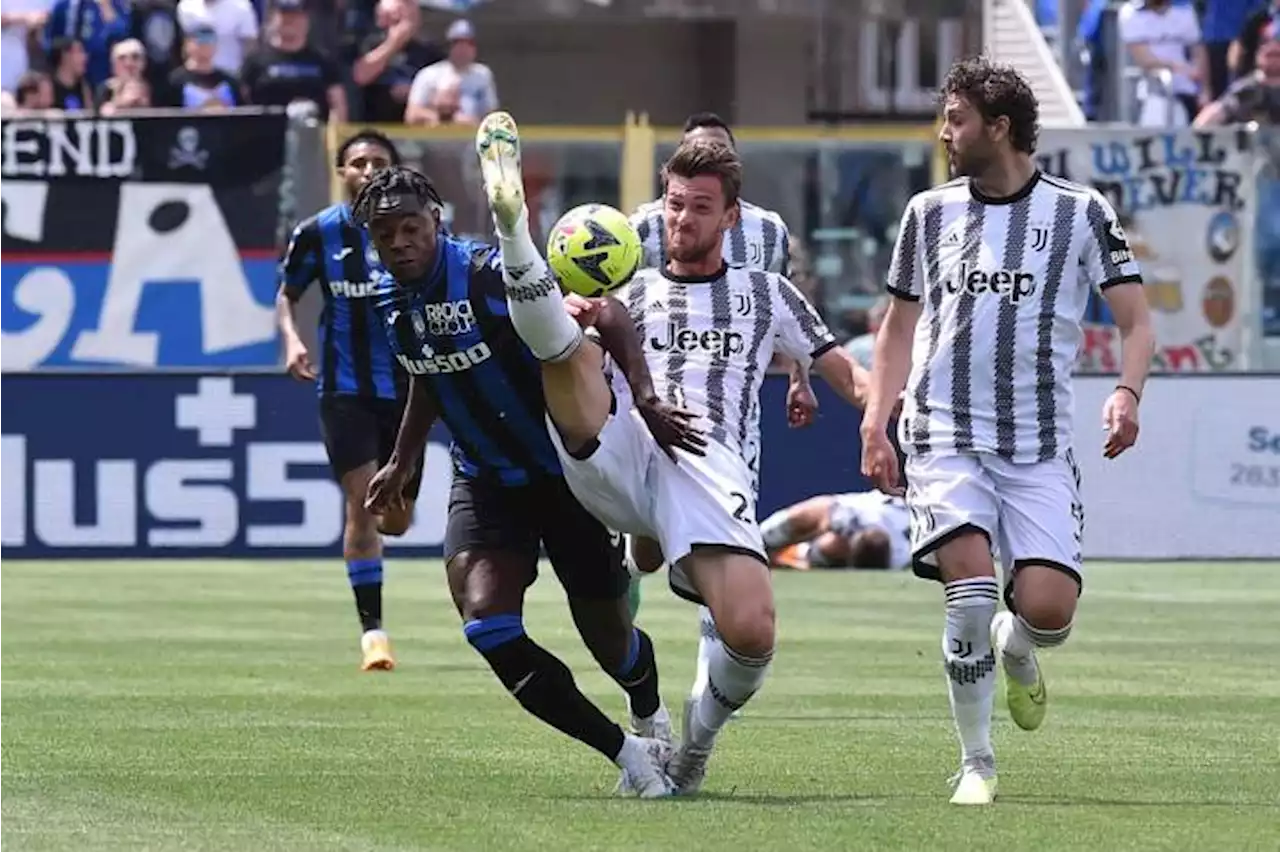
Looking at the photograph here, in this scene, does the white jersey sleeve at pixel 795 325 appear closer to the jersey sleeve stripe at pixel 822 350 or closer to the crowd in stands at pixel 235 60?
the jersey sleeve stripe at pixel 822 350

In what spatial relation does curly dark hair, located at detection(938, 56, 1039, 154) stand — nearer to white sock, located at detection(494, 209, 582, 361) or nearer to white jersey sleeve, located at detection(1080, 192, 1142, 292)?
white jersey sleeve, located at detection(1080, 192, 1142, 292)

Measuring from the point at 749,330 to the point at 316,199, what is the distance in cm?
1350

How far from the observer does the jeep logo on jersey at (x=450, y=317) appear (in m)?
9.10

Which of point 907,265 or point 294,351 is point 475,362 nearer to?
point 907,265

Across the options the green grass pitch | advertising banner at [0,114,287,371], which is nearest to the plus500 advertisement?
advertising banner at [0,114,287,371]

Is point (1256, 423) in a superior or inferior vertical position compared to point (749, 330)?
inferior

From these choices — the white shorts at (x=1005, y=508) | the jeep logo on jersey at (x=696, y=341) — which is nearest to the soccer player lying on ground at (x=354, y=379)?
the jeep logo on jersey at (x=696, y=341)

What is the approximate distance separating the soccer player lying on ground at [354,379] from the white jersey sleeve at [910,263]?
4.73 m

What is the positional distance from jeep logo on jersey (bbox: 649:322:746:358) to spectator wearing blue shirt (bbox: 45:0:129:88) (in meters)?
16.2

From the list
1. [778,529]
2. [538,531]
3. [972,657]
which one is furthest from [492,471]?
[778,529]

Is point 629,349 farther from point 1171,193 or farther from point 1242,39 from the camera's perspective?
point 1242,39

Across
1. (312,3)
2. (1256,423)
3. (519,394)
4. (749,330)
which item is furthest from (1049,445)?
→ (312,3)

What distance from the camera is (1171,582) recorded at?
19.5 metres

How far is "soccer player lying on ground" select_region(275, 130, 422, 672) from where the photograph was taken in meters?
13.8
